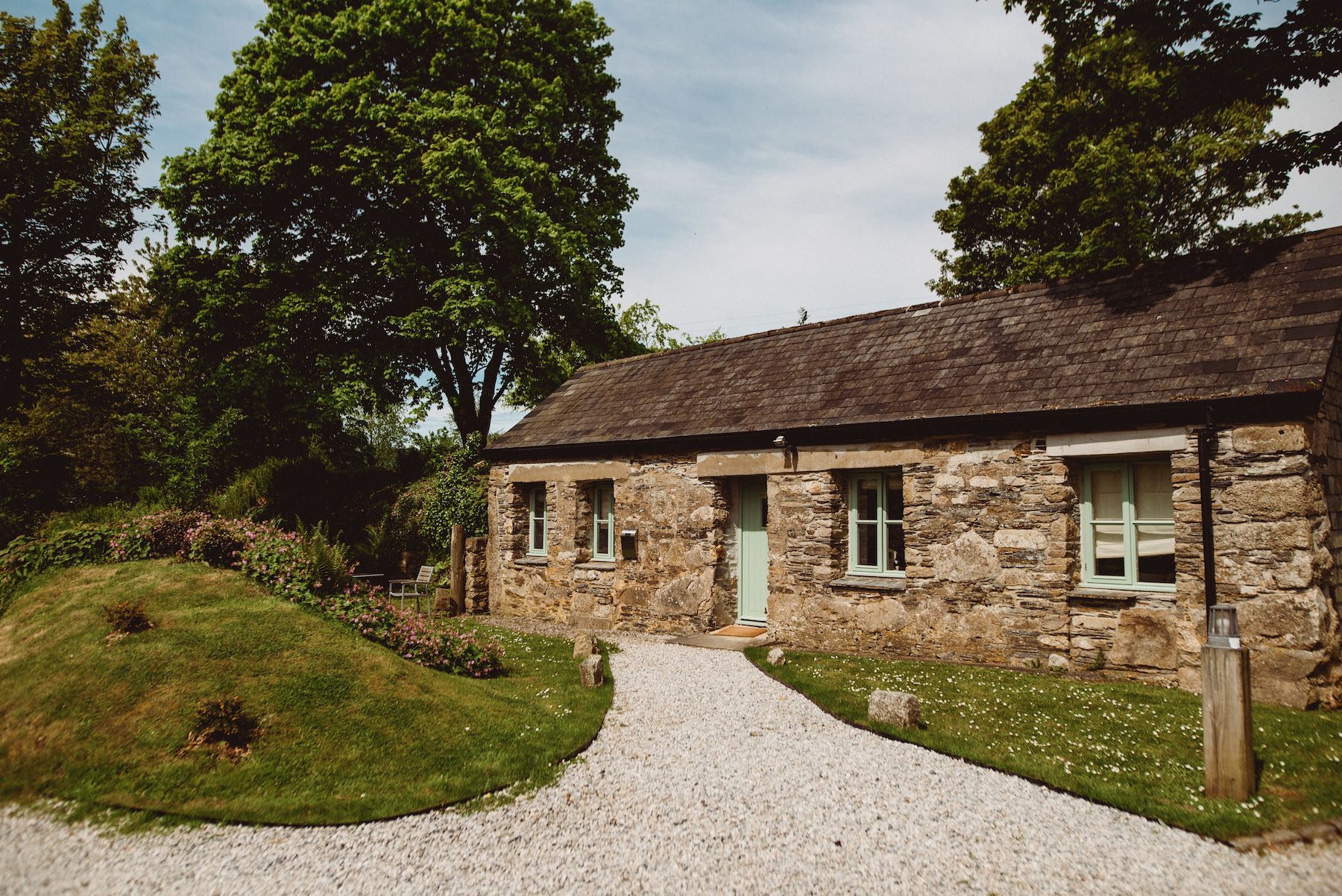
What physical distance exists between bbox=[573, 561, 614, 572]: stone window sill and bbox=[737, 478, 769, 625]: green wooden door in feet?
8.29

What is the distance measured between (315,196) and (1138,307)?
705 inches

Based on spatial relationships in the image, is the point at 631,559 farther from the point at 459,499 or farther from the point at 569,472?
the point at 459,499

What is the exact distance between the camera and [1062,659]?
8.94 metres

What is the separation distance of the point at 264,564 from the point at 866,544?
798cm

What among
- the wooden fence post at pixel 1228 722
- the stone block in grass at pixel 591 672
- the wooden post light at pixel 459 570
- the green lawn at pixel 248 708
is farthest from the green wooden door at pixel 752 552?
the wooden fence post at pixel 1228 722

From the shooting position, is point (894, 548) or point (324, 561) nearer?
point (324, 561)

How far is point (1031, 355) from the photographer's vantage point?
10.1 m

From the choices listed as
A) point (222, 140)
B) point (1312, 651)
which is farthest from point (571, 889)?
point (222, 140)

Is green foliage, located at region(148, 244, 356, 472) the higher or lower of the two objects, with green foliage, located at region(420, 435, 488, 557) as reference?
higher

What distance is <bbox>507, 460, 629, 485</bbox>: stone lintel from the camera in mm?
13570

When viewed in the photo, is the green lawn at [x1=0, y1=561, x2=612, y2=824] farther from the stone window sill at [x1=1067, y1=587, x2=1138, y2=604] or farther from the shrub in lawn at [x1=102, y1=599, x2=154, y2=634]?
the stone window sill at [x1=1067, y1=587, x2=1138, y2=604]

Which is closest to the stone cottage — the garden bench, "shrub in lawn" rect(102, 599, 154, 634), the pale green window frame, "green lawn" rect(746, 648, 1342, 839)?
"green lawn" rect(746, 648, 1342, 839)

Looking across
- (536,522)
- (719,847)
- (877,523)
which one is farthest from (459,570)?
(719,847)

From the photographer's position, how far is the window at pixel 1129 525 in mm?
8648
